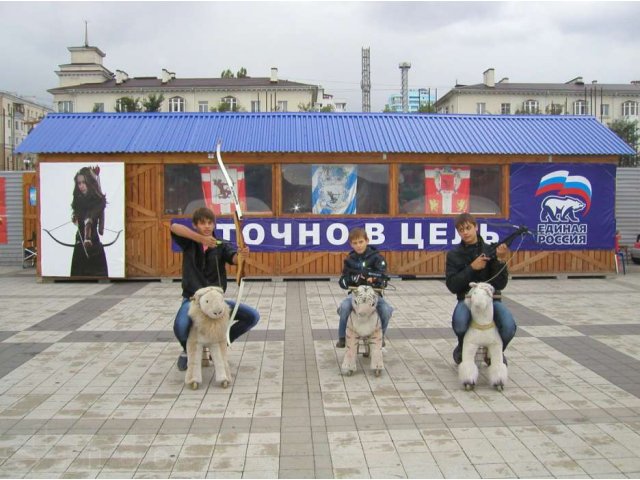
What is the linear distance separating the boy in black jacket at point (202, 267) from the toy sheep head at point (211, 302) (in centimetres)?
37

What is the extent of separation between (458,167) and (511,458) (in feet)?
34.6

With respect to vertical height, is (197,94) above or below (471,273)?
above

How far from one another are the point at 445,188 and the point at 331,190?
Result: 269cm

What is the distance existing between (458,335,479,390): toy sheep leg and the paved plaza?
0.35 ft

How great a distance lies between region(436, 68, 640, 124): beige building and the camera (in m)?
70.0

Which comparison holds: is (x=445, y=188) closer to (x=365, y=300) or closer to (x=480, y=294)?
(x=365, y=300)

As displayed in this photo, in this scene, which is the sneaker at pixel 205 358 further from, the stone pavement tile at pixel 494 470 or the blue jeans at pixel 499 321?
the stone pavement tile at pixel 494 470

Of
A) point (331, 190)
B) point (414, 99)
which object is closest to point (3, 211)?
point (331, 190)

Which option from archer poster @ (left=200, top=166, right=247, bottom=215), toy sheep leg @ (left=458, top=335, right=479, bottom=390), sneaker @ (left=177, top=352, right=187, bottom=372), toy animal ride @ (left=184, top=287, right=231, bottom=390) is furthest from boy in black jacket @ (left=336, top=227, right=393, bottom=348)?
archer poster @ (left=200, top=166, right=247, bottom=215)

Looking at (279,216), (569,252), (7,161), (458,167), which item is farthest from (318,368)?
(7,161)

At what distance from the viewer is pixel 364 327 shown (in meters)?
6.60

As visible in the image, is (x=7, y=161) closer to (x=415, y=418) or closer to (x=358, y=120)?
(x=358, y=120)

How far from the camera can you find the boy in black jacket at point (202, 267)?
21.0 ft

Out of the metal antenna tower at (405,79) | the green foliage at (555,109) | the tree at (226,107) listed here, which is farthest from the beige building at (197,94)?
the green foliage at (555,109)
